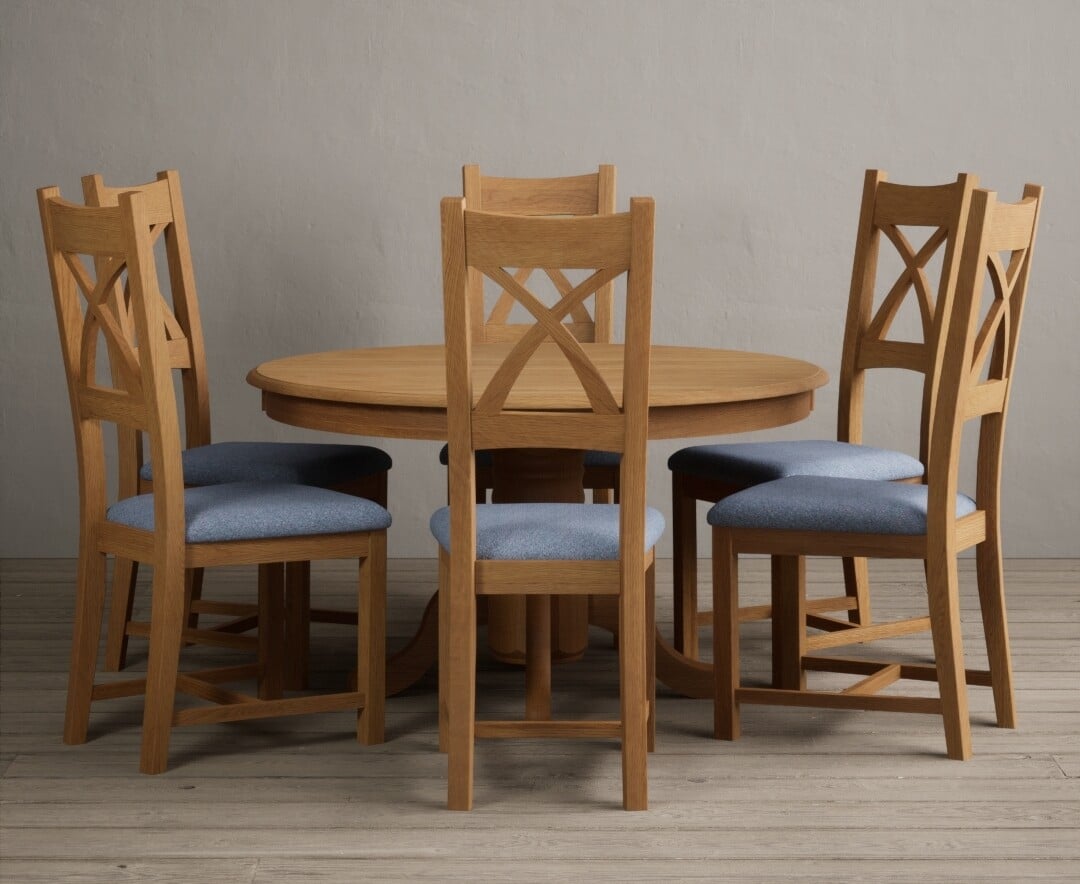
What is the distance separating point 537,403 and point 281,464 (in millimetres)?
972

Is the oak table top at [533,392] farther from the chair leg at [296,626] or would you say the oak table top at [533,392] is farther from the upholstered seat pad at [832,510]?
the chair leg at [296,626]

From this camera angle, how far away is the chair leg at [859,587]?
3.76 m

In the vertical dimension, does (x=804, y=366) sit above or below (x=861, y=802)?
above

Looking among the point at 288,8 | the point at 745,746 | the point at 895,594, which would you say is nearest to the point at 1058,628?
the point at 895,594

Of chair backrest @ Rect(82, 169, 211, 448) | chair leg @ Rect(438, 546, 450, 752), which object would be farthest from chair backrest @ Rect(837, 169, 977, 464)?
chair backrest @ Rect(82, 169, 211, 448)

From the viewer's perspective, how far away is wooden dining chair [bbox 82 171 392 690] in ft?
10.9

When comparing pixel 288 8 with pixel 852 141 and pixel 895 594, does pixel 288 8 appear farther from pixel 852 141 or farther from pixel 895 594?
pixel 895 594

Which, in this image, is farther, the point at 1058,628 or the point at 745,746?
the point at 1058,628

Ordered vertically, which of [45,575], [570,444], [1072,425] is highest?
[570,444]

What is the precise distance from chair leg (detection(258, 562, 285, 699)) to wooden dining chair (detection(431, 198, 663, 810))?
2.02 ft

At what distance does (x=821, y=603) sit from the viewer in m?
3.70

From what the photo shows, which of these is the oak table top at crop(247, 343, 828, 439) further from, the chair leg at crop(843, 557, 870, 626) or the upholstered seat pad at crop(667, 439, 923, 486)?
the chair leg at crop(843, 557, 870, 626)

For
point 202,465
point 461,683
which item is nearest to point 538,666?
point 461,683

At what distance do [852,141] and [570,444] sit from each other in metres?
2.40
